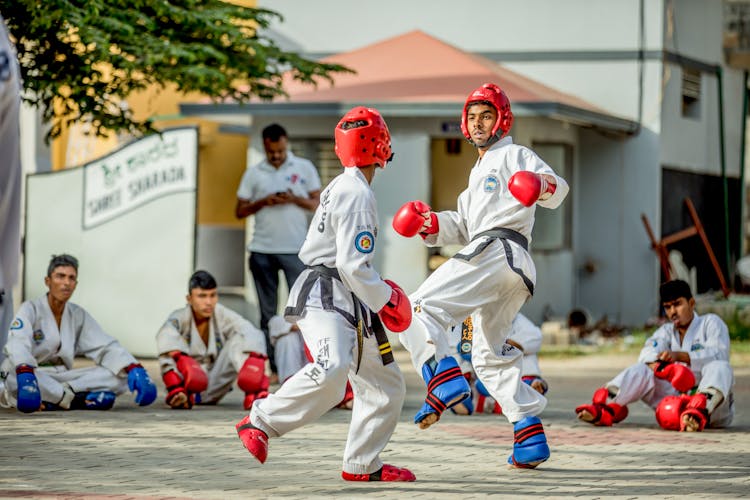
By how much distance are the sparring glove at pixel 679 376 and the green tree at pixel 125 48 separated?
17.3 ft

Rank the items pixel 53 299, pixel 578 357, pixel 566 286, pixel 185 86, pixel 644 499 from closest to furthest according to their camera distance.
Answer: pixel 644 499 → pixel 53 299 → pixel 185 86 → pixel 578 357 → pixel 566 286

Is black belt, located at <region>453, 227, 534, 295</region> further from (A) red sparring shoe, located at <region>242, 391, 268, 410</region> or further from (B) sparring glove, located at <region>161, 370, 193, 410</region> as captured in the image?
(B) sparring glove, located at <region>161, 370, 193, 410</region>

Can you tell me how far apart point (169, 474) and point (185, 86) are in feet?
24.3

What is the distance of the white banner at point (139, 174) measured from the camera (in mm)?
14484

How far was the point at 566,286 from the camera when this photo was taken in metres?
19.6

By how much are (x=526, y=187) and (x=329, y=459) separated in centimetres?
192

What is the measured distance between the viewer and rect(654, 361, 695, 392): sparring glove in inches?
372

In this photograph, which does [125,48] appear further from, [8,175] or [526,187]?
[8,175]

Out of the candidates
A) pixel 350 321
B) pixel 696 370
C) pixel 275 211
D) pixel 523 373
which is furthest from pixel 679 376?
pixel 275 211

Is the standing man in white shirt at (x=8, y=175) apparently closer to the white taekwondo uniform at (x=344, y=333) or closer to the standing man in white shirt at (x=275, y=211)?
the white taekwondo uniform at (x=344, y=333)

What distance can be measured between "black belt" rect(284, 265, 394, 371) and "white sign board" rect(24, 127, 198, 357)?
299 inches

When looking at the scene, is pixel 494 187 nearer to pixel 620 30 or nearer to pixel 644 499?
pixel 644 499

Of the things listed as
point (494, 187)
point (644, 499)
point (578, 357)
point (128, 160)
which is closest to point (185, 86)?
point (128, 160)

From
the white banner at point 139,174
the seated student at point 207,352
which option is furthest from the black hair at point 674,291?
the white banner at point 139,174
